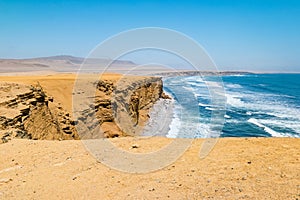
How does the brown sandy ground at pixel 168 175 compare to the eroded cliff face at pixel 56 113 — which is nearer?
the brown sandy ground at pixel 168 175

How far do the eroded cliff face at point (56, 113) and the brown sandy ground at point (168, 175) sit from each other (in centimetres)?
316

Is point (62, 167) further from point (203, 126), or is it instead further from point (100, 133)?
point (203, 126)

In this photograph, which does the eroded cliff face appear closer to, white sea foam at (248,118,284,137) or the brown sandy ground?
the brown sandy ground

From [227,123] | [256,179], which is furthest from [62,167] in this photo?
[227,123]

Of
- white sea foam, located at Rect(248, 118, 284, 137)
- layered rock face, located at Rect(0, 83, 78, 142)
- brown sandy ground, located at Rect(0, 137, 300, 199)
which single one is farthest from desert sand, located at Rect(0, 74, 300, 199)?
white sea foam, located at Rect(248, 118, 284, 137)

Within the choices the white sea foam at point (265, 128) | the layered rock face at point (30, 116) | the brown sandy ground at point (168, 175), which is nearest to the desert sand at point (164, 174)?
the brown sandy ground at point (168, 175)

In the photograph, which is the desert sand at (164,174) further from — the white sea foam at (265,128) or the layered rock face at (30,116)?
the white sea foam at (265,128)

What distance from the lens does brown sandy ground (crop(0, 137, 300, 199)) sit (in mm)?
5785

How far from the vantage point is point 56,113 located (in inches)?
705

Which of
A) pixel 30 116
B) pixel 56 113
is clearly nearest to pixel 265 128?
pixel 56 113

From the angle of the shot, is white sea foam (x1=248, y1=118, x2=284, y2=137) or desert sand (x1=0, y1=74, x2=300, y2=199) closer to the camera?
desert sand (x1=0, y1=74, x2=300, y2=199)

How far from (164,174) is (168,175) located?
122 millimetres

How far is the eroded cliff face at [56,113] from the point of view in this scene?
12.4m

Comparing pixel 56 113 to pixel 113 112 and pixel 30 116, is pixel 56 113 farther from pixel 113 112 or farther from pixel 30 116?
pixel 113 112
